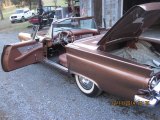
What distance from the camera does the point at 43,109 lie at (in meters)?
4.25

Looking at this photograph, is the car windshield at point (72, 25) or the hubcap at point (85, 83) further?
the car windshield at point (72, 25)

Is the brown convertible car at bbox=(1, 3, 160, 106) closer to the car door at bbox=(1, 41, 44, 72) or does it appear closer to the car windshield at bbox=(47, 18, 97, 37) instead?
the car door at bbox=(1, 41, 44, 72)

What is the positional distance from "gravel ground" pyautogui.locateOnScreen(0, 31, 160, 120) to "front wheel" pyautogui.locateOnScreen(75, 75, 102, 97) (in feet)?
0.35

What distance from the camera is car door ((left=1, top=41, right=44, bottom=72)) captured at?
4.87 metres

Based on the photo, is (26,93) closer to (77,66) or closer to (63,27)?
(77,66)

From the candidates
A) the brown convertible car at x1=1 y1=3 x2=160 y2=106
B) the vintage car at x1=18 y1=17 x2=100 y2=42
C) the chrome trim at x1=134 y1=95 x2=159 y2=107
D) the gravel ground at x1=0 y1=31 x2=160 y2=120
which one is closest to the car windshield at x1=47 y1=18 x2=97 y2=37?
the vintage car at x1=18 y1=17 x2=100 y2=42

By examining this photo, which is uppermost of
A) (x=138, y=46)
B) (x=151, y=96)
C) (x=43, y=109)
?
(x=138, y=46)

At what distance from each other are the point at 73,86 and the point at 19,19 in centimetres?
2292

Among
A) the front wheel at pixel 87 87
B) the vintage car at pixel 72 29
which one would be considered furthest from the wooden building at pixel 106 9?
the front wheel at pixel 87 87

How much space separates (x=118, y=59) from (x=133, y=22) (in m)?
0.61

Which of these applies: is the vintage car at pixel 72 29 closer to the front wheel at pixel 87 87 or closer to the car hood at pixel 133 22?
the front wheel at pixel 87 87

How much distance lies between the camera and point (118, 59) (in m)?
3.54

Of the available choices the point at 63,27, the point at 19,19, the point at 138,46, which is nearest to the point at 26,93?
the point at 63,27

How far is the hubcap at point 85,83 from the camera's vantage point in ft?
14.4
